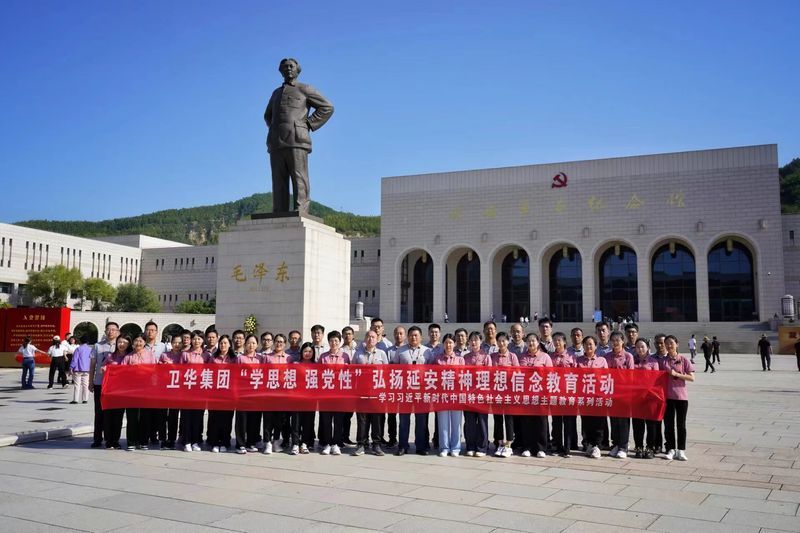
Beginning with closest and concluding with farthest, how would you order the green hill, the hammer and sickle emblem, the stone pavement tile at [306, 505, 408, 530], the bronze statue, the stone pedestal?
the stone pavement tile at [306, 505, 408, 530] < the stone pedestal < the bronze statue < the hammer and sickle emblem < the green hill

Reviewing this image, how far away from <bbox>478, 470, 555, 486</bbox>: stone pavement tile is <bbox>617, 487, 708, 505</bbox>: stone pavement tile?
764mm

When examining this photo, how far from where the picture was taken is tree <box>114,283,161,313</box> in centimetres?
6175

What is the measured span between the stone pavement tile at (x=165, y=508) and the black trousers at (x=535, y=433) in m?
3.88

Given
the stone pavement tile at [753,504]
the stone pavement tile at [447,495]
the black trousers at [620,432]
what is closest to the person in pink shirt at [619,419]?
the black trousers at [620,432]

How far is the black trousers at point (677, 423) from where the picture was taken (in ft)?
24.7

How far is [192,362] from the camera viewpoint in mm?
8438

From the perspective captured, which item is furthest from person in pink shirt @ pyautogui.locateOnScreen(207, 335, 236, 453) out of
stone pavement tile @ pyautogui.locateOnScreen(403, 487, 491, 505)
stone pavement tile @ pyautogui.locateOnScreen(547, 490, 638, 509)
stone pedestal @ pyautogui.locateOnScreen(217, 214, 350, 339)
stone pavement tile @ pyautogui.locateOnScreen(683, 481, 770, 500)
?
stone pavement tile @ pyautogui.locateOnScreen(683, 481, 770, 500)

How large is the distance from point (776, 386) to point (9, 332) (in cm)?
2506

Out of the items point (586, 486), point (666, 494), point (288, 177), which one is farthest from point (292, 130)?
point (666, 494)

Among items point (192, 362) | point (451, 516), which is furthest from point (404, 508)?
point (192, 362)

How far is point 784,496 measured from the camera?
568 cm

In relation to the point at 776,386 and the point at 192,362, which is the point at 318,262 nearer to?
the point at 192,362

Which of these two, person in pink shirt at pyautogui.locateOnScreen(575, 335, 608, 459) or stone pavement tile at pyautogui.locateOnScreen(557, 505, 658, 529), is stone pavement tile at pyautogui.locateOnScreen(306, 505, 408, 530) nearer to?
stone pavement tile at pyautogui.locateOnScreen(557, 505, 658, 529)

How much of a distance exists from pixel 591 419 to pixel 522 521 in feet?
11.0
